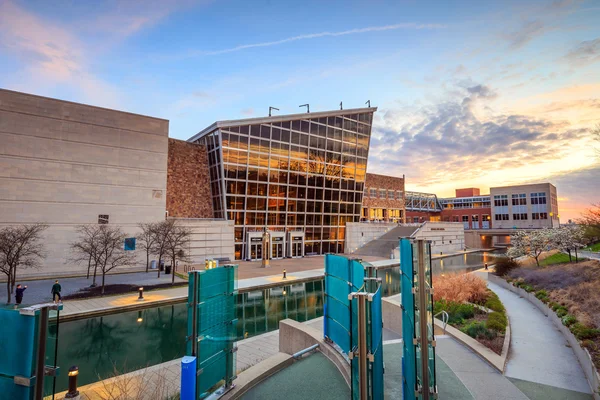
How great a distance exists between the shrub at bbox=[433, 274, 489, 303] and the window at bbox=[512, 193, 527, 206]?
77.0 m

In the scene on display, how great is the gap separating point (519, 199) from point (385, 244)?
5281 centimetres

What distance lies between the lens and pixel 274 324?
15.1 meters

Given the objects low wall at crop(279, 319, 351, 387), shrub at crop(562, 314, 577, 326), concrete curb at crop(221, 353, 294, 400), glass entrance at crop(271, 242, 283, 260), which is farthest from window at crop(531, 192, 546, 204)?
concrete curb at crop(221, 353, 294, 400)

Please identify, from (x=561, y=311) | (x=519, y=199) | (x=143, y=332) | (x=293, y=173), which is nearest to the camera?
(x=561, y=311)

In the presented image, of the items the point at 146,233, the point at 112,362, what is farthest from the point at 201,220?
the point at 112,362

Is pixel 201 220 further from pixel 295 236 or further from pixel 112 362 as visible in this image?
pixel 112 362

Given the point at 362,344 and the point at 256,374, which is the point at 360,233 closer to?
the point at 256,374

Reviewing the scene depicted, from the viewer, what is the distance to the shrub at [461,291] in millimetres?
15141

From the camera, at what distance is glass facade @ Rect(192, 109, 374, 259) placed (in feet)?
128

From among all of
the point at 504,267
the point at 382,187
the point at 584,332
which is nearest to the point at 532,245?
the point at 504,267

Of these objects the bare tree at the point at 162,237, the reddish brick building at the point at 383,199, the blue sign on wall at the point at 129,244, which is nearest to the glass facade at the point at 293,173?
the reddish brick building at the point at 383,199

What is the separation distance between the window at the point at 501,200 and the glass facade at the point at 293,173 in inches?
2019

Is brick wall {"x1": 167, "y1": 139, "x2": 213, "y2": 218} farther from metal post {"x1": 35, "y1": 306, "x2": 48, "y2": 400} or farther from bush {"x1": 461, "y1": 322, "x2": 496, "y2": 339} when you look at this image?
metal post {"x1": 35, "y1": 306, "x2": 48, "y2": 400}

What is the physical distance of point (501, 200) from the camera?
82438 millimetres
